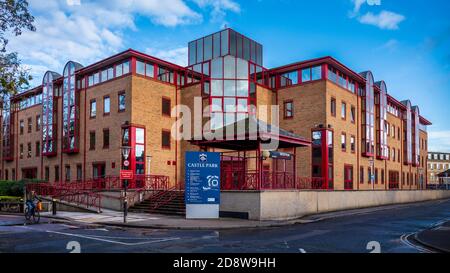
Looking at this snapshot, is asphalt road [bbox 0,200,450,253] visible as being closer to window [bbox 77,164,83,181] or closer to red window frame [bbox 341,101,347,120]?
window [bbox 77,164,83,181]

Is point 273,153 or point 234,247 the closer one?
point 234,247

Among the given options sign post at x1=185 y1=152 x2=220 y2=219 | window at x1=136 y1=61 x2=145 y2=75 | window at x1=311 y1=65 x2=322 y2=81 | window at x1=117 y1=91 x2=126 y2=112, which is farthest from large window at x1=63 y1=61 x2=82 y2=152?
window at x1=311 y1=65 x2=322 y2=81

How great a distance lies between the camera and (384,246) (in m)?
13.1

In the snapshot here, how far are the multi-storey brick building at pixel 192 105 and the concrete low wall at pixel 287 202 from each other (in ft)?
10.0

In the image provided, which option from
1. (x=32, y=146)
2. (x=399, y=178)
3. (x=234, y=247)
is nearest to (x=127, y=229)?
(x=234, y=247)

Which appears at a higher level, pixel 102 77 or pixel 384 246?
pixel 102 77

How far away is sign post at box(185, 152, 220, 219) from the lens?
71.7 feet

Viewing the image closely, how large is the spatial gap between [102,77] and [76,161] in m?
7.63

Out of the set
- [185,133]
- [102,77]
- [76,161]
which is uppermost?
[102,77]

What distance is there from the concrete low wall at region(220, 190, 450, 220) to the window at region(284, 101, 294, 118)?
8.50 metres

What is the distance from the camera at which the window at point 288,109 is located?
119 ft

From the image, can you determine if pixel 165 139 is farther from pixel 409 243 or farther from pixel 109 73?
pixel 409 243

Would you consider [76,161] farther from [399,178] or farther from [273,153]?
[399,178]

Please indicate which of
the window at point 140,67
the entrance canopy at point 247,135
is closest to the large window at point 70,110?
the window at point 140,67
